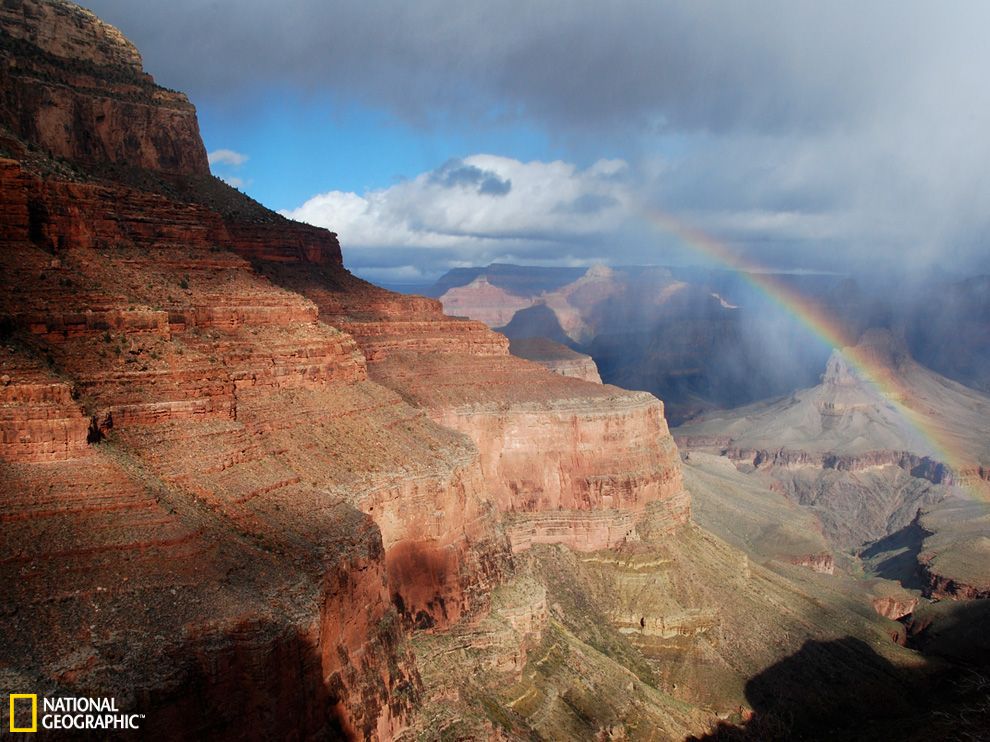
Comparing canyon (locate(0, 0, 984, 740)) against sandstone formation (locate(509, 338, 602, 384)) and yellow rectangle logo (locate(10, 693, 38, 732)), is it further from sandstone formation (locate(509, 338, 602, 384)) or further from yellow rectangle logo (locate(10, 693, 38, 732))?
sandstone formation (locate(509, 338, 602, 384))

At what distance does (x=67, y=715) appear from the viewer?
63.6 ft

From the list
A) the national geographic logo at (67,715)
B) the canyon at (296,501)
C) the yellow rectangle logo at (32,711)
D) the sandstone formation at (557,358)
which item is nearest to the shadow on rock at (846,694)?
the canyon at (296,501)

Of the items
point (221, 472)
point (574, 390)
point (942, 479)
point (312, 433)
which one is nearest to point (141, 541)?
point (221, 472)

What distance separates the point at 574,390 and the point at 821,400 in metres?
142

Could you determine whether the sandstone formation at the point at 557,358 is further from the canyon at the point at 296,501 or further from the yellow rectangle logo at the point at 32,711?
the yellow rectangle logo at the point at 32,711

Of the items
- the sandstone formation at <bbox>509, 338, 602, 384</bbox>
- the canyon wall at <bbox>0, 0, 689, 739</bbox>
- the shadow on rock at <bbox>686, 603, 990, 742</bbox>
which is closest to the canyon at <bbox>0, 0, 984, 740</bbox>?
the canyon wall at <bbox>0, 0, 689, 739</bbox>

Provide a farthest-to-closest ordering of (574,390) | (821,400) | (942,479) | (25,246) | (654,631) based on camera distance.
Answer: (821,400)
(942,479)
(574,390)
(654,631)
(25,246)

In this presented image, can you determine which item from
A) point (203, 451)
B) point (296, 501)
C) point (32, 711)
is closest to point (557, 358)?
point (296, 501)

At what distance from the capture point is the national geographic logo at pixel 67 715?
742 inches

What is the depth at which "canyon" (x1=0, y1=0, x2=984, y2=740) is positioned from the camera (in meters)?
23.5

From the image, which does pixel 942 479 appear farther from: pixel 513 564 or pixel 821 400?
pixel 513 564

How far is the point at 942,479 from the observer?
15375 centimetres

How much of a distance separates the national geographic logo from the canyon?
0.47m

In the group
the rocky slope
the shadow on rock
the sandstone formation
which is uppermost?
the sandstone formation
